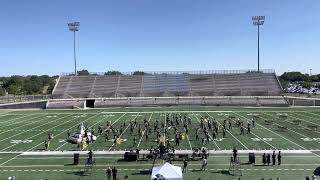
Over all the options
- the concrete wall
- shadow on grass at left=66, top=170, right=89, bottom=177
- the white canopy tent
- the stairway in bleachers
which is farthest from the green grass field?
the stairway in bleachers

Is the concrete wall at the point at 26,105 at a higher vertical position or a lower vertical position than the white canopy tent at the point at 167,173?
higher

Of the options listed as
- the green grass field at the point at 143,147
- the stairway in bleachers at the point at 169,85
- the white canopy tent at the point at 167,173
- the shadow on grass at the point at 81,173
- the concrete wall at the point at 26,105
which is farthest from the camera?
the stairway in bleachers at the point at 169,85

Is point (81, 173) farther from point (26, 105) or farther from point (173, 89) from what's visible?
Result: point (173, 89)

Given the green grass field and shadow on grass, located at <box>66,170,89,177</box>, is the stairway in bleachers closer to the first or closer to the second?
the green grass field

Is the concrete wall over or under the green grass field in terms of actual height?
over

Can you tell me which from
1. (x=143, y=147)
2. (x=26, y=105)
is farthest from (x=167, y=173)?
(x=26, y=105)

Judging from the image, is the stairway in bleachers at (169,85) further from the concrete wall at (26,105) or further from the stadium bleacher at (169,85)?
the concrete wall at (26,105)

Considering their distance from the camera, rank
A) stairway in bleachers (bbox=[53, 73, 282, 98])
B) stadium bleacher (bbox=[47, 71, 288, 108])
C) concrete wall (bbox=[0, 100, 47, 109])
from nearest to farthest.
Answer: concrete wall (bbox=[0, 100, 47, 109]) → stadium bleacher (bbox=[47, 71, 288, 108]) → stairway in bleachers (bbox=[53, 73, 282, 98])

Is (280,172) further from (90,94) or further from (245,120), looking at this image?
(90,94)

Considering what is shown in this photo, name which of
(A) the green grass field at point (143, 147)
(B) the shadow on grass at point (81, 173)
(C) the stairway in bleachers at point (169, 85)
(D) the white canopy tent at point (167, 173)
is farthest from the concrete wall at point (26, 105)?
(D) the white canopy tent at point (167, 173)

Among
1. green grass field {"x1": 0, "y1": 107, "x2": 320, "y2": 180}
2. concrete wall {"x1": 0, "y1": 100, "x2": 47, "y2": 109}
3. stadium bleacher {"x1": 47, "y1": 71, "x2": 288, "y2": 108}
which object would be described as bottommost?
green grass field {"x1": 0, "y1": 107, "x2": 320, "y2": 180}

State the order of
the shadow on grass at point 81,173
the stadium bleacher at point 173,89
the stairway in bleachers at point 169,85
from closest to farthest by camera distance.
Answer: the shadow on grass at point 81,173 → the stadium bleacher at point 173,89 → the stairway in bleachers at point 169,85

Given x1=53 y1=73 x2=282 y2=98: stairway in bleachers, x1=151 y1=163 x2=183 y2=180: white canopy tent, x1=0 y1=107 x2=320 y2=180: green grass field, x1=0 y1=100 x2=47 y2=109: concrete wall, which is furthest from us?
x1=53 y1=73 x2=282 y2=98: stairway in bleachers

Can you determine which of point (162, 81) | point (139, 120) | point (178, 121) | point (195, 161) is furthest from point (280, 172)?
Result: point (162, 81)
